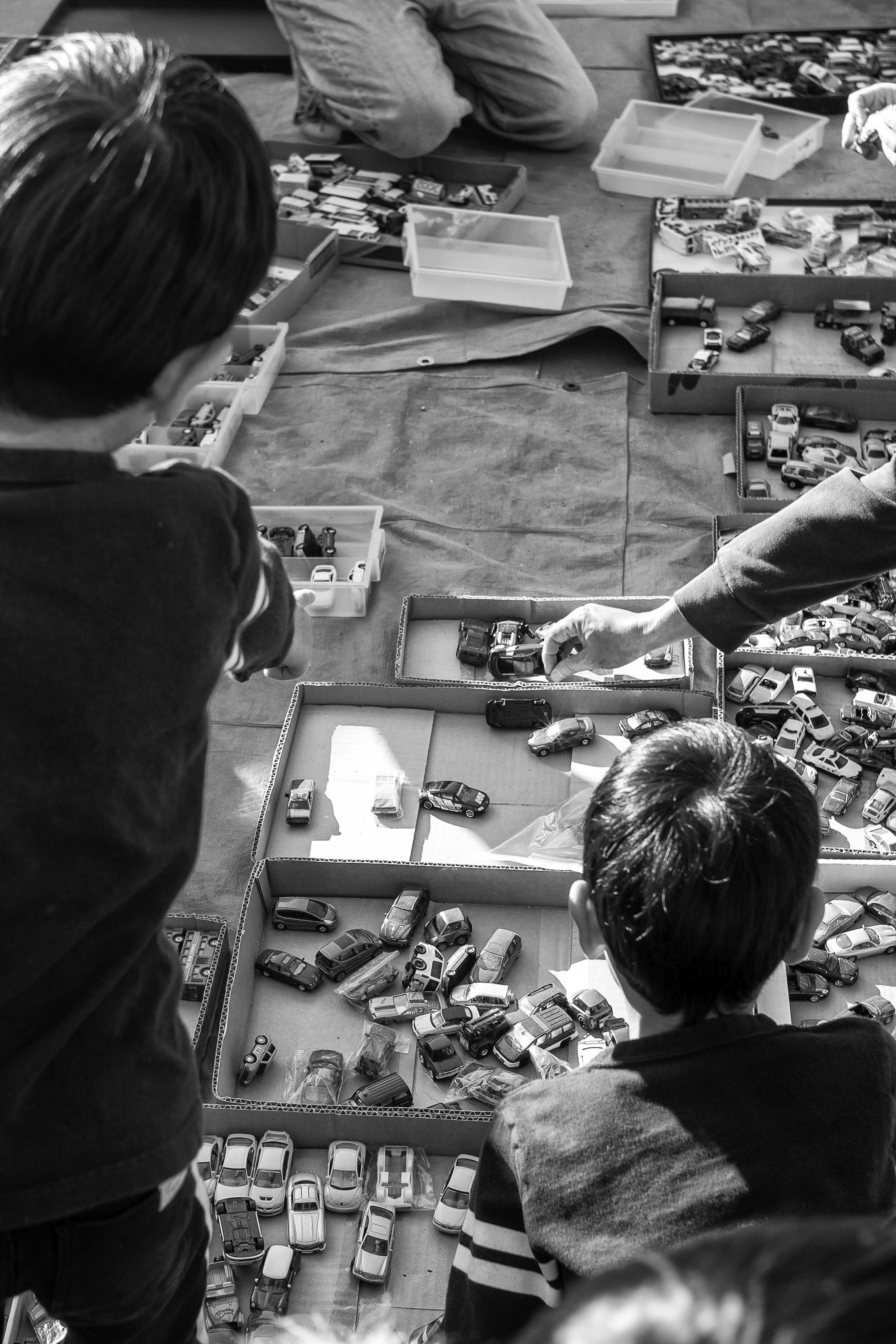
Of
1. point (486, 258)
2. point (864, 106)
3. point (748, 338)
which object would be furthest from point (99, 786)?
point (486, 258)

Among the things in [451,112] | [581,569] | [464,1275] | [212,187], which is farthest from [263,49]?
[464,1275]

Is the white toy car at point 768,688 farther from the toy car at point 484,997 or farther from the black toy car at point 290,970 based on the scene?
the black toy car at point 290,970

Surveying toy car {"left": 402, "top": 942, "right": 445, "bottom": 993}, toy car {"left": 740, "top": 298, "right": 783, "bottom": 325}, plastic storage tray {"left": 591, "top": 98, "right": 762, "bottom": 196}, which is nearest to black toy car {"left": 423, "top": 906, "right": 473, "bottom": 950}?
toy car {"left": 402, "top": 942, "right": 445, "bottom": 993}

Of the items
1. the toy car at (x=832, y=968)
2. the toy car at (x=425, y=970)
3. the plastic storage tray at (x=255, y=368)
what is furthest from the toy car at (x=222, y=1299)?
the plastic storage tray at (x=255, y=368)

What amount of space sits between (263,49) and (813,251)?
265 centimetres

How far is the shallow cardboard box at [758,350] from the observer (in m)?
3.35

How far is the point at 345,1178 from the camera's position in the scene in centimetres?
192

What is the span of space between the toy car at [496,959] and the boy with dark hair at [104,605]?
96 cm

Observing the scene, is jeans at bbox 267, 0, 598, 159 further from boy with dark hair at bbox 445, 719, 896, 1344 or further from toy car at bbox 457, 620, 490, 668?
boy with dark hair at bbox 445, 719, 896, 1344

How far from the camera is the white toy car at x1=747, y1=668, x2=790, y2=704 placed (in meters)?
2.62

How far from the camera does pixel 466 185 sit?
4.37 m

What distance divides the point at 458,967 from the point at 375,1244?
19.5 inches

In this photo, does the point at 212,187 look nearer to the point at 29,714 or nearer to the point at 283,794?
the point at 29,714

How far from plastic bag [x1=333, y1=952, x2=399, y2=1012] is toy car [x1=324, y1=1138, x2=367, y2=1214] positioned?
0.26 metres
